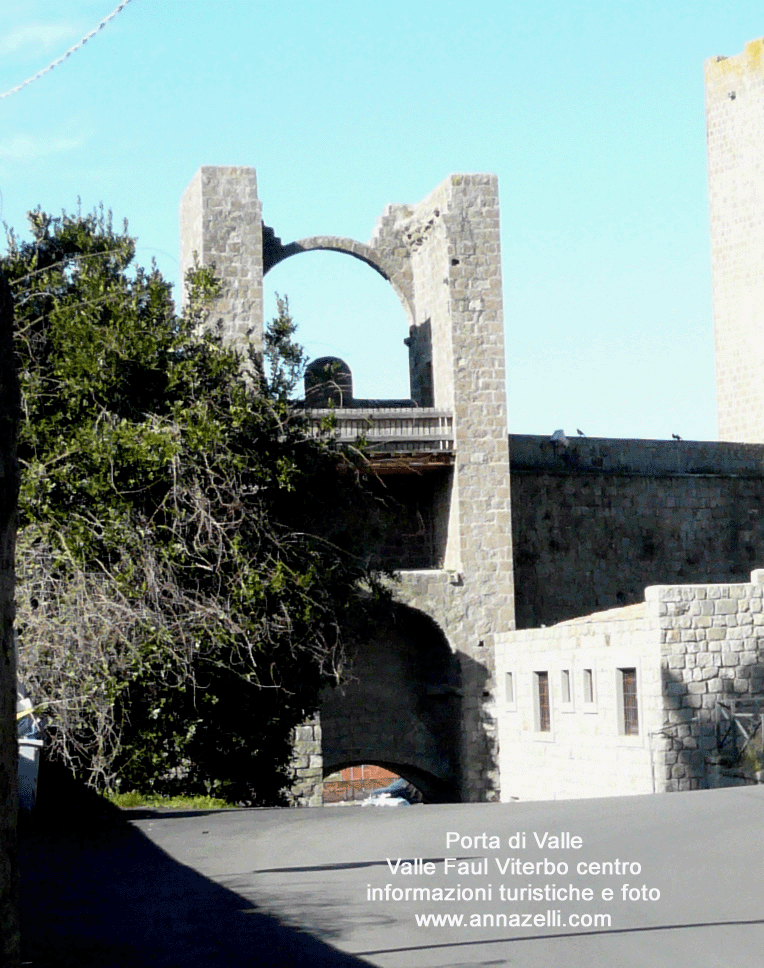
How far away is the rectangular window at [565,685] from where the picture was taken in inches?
743

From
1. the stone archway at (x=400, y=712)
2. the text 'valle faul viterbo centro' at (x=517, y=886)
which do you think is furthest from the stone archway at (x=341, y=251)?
the text 'valle faul viterbo centro' at (x=517, y=886)

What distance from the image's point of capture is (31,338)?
60.3ft

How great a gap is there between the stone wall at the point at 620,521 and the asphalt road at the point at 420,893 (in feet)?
45.6

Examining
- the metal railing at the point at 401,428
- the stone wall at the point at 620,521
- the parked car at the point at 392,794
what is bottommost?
the parked car at the point at 392,794

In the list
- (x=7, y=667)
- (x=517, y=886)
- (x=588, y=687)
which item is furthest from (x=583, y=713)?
(x=7, y=667)

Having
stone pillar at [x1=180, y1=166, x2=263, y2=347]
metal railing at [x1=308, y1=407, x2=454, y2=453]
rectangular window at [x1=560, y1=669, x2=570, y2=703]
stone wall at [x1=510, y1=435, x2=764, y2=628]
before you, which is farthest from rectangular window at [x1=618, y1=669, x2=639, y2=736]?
stone pillar at [x1=180, y1=166, x2=263, y2=347]

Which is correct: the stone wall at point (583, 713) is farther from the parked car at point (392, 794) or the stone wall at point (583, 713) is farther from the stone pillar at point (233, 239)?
the parked car at point (392, 794)

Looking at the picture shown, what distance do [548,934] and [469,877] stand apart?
1517mm

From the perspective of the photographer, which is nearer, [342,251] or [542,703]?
[542,703]

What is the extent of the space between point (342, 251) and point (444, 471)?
5476mm

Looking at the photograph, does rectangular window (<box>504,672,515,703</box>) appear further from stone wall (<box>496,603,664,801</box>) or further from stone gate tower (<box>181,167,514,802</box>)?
stone gate tower (<box>181,167,514,802</box>)

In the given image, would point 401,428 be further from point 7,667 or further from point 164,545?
point 7,667

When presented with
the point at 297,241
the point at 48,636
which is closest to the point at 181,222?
the point at 297,241

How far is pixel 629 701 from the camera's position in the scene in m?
17.1
